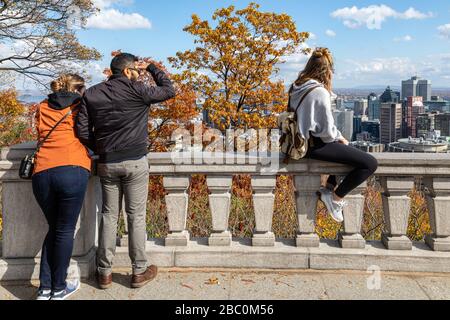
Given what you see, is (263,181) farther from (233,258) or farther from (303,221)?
(233,258)

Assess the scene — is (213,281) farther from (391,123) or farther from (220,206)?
(391,123)

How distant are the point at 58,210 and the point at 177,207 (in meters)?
1.16

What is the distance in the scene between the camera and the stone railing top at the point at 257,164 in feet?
12.3

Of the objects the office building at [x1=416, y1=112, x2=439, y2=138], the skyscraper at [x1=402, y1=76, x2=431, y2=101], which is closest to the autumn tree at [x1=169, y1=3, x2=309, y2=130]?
the office building at [x1=416, y1=112, x2=439, y2=138]

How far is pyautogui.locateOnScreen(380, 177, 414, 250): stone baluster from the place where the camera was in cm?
390

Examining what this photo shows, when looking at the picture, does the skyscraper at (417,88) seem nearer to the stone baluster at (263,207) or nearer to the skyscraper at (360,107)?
the skyscraper at (360,107)

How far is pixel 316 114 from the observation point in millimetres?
3547

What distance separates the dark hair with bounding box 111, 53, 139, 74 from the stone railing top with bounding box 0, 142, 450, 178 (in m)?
0.91

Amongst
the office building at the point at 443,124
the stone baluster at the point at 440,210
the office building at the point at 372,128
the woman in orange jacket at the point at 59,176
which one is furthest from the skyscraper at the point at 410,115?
the woman in orange jacket at the point at 59,176

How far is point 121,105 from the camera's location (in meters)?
3.27

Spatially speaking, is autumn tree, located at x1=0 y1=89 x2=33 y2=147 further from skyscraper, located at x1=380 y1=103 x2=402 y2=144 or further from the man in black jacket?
skyscraper, located at x1=380 y1=103 x2=402 y2=144

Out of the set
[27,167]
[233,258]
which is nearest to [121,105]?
[27,167]

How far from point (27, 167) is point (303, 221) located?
2512 millimetres

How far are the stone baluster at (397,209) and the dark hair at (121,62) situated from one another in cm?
257
